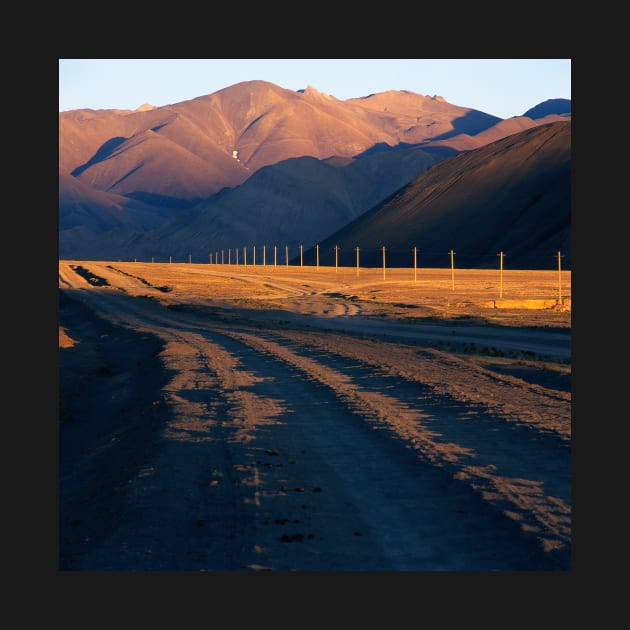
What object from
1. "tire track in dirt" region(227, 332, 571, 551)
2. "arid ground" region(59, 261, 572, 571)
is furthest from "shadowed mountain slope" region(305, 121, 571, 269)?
"tire track in dirt" region(227, 332, 571, 551)

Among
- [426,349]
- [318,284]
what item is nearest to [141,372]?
[426,349]

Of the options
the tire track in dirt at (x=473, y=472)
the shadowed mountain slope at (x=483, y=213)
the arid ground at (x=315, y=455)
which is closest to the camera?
the arid ground at (x=315, y=455)

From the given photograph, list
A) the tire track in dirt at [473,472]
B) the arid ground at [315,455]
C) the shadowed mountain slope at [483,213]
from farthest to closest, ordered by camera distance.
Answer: the shadowed mountain slope at [483,213], the tire track in dirt at [473,472], the arid ground at [315,455]

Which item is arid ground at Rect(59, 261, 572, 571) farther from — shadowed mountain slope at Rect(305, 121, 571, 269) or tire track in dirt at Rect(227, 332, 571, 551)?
shadowed mountain slope at Rect(305, 121, 571, 269)

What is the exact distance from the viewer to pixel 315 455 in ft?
40.5

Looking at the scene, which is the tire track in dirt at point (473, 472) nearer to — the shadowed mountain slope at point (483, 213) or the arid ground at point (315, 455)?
the arid ground at point (315, 455)

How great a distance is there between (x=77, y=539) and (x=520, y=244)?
13396cm

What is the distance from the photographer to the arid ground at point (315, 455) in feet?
26.7

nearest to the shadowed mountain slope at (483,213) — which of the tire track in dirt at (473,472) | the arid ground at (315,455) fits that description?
the arid ground at (315,455)

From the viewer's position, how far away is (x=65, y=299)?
213 feet

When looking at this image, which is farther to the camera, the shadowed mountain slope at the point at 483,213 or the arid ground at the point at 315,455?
the shadowed mountain slope at the point at 483,213

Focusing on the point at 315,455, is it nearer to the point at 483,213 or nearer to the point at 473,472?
the point at 473,472

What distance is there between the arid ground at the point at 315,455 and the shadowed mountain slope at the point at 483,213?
105m

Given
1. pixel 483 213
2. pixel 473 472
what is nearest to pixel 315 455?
pixel 473 472
